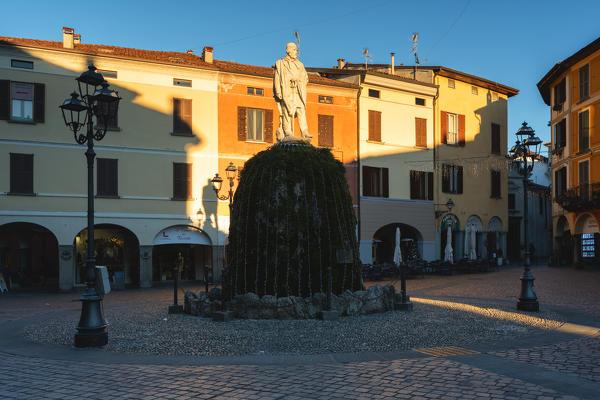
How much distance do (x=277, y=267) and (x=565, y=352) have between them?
21.1ft

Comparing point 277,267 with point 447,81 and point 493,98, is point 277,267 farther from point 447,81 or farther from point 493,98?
point 493,98

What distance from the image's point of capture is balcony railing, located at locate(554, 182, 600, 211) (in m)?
31.5

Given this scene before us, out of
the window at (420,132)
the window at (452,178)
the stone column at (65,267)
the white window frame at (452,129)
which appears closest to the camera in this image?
the stone column at (65,267)

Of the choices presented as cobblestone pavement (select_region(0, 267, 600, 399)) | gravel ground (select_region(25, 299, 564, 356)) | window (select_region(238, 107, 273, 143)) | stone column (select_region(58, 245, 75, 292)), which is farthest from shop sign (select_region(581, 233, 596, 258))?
stone column (select_region(58, 245, 75, 292))

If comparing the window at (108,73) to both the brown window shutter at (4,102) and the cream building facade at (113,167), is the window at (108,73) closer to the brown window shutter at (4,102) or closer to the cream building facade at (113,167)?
the cream building facade at (113,167)

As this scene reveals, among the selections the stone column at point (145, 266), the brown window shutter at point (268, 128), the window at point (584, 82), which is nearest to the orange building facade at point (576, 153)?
the window at point (584, 82)

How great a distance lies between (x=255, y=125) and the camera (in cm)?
2903

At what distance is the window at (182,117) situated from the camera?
27.3 metres

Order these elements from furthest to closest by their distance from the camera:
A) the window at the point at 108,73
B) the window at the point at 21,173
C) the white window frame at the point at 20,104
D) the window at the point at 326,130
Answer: the window at the point at 326,130 → the window at the point at 108,73 → the white window frame at the point at 20,104 → the window at the point at 21,173

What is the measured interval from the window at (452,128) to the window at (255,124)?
13356mm

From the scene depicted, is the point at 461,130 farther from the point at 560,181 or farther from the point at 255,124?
the point at 255,124

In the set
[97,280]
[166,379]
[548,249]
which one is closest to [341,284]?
[97,280]

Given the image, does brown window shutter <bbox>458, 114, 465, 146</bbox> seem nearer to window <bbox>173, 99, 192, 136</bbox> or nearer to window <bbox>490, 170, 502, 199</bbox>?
window <bbox>490, 170, 502, 199</bbox>

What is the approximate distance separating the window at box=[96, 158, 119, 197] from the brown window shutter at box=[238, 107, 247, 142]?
6.42m
